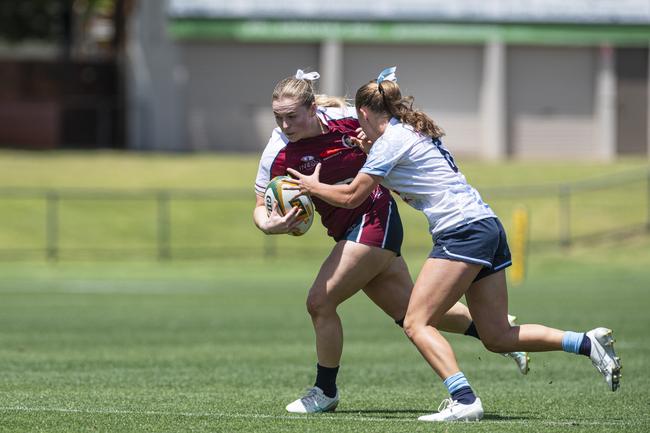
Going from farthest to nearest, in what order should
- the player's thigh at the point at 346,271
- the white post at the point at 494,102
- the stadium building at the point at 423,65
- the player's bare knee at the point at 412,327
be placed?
the white post at the point at 494,102 < the stadium building at the point at 423,65 < the player's thigh at the point at 346,271 < the player's bare knee at the point at 412,327

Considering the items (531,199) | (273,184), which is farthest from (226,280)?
(273,184)

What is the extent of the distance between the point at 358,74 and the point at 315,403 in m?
32.5

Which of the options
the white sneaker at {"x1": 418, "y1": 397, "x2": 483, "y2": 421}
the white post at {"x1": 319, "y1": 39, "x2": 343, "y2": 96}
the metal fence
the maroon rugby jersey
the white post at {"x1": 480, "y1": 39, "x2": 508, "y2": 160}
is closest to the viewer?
the white sneaker at {"x1": 418, "y1": 397, "x2": 483, "y2": 421}

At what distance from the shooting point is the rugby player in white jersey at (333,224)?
26.7 feet

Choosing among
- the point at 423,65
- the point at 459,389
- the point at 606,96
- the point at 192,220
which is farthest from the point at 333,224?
the point at 606,96

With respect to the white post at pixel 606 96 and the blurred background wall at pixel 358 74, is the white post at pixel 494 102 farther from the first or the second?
the white post at pixel 606 96

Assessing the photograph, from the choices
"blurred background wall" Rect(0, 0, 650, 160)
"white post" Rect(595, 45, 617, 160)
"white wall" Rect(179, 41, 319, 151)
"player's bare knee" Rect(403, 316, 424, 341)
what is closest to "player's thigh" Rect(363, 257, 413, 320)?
"player's bare knee" Rect(403, 316, 424, 341)

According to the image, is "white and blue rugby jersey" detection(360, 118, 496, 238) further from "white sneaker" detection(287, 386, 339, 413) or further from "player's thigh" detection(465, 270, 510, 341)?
"white sneaker" detection(287, 386, 339, 413)

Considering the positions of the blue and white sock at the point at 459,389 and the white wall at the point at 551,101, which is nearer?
the blue and white sock at the point at 459,389

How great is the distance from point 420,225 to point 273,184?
75.6ft

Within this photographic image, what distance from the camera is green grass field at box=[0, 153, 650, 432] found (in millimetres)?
7953

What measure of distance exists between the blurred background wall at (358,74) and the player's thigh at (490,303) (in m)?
31.6

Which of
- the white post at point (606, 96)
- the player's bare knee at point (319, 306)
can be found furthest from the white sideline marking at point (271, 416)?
the white post at point (606, 96)

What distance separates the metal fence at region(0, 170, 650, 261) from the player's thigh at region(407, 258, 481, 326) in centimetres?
2135
